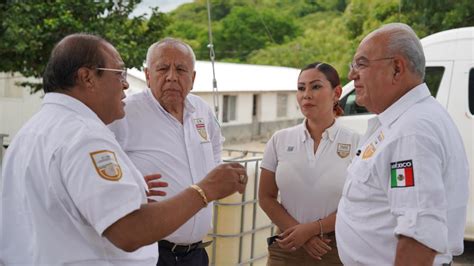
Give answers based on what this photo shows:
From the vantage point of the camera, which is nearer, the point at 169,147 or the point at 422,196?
the point at 422,196

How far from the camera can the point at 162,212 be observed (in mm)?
1764

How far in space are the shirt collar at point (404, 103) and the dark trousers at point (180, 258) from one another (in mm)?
1316

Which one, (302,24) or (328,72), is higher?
(328,72)

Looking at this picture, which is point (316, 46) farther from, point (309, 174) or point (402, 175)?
point (402, 175)

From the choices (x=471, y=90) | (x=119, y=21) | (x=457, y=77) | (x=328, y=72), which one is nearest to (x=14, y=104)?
(x=119, y=21)

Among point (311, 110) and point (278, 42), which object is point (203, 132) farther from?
point (278, 42)

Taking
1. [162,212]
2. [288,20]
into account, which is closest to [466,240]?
[162,212]

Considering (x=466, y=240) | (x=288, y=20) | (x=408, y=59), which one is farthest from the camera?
(x=288, y=20)

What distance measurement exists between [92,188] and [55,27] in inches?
376

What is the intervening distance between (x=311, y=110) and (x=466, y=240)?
390 cm

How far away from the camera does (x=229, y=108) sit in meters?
22.5

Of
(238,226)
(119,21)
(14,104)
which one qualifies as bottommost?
(14,104)

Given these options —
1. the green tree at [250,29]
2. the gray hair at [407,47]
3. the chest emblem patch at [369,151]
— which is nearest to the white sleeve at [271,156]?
the chest emblem patch at [369,151]

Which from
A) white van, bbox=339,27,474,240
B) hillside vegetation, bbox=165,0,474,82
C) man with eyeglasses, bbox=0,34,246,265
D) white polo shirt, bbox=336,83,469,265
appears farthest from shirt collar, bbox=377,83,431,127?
hillside vegetation, bbox=165,0,474,82
